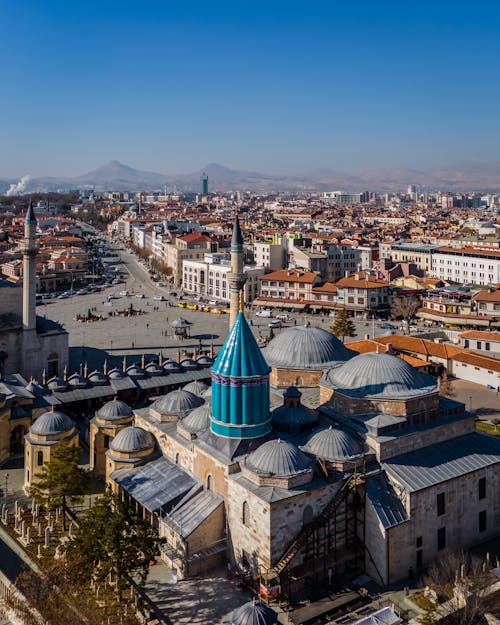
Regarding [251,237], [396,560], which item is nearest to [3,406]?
[396,560]

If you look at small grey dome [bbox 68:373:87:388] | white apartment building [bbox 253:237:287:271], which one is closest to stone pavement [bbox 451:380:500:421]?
small grey dome [bbox 68:373:87:388]

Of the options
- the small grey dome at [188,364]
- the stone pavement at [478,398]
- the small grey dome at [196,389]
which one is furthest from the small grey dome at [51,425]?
the stone pavement at [478,398]

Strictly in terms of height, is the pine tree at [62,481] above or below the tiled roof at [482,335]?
below

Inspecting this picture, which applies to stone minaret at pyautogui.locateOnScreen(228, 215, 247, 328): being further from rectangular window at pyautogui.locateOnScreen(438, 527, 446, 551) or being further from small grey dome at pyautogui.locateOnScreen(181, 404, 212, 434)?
rectangular window at pyautogui.locateOnScreen(438, 527, 446, 551)

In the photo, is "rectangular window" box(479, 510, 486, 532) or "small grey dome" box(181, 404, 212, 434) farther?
"small grey dome" box(181, 404, 212, 434)

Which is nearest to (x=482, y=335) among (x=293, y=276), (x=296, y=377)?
(x=296, y=377)

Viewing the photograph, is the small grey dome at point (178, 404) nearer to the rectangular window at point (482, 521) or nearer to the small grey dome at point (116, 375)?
the rectangular window at point (482, 521)
